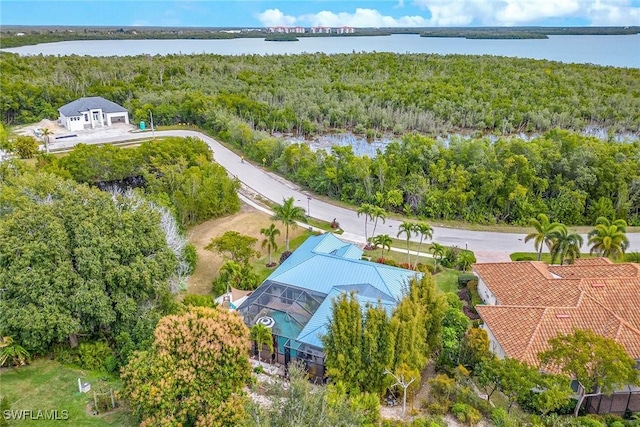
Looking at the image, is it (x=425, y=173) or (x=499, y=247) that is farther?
(x=425, y=173)

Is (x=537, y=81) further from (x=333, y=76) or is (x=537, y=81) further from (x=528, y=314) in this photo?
(x=528, y=314)

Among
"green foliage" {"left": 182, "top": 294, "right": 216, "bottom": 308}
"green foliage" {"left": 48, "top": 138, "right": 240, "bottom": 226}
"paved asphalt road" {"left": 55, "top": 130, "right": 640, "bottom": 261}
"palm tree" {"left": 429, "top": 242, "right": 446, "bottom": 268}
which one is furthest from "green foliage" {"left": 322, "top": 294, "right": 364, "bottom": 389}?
"green foliage" {"left": 48, "top": 138, "right": 240, "bottom": 226}

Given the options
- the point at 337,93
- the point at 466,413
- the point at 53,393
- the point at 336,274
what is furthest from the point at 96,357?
the point at 337,93

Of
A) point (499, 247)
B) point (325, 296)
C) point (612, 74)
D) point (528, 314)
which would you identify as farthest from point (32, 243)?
point (612, 74)

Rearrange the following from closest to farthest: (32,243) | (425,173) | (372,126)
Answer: (32,243), (425,173), (372,126)

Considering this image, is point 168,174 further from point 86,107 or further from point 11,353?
point 86,107
